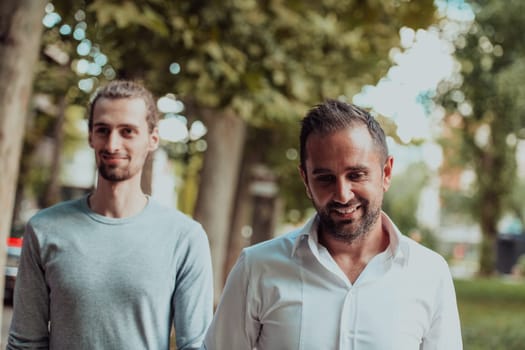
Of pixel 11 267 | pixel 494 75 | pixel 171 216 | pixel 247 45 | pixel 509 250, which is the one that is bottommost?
pixel 509 250

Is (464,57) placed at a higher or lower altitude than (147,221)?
higher

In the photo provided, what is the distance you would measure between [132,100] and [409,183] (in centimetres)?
3489

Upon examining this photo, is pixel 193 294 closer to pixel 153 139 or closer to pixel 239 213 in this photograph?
pixel 153 139

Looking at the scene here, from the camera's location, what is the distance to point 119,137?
10.6 ft

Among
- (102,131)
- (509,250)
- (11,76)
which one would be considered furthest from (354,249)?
(509,250)

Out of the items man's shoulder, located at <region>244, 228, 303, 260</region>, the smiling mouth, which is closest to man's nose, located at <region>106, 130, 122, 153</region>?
man's shoulder, located at <region>244, 228, 303, 260</region>

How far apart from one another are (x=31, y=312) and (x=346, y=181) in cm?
133

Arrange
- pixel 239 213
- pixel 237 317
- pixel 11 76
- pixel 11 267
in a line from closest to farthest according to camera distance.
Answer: pixel 237 317 → pixel 11 76 → pixel 11 267 → pixel 239 213

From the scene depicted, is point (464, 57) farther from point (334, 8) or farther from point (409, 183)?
point (409, 183)

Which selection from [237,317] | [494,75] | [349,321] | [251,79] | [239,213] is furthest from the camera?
[494,75]

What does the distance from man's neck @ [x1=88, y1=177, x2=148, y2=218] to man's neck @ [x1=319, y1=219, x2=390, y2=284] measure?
86 centimetres

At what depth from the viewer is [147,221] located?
3.23 metres

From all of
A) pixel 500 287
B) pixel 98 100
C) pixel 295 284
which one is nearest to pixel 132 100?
pixel 98 100

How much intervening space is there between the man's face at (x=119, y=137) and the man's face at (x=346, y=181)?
2.83 ft
